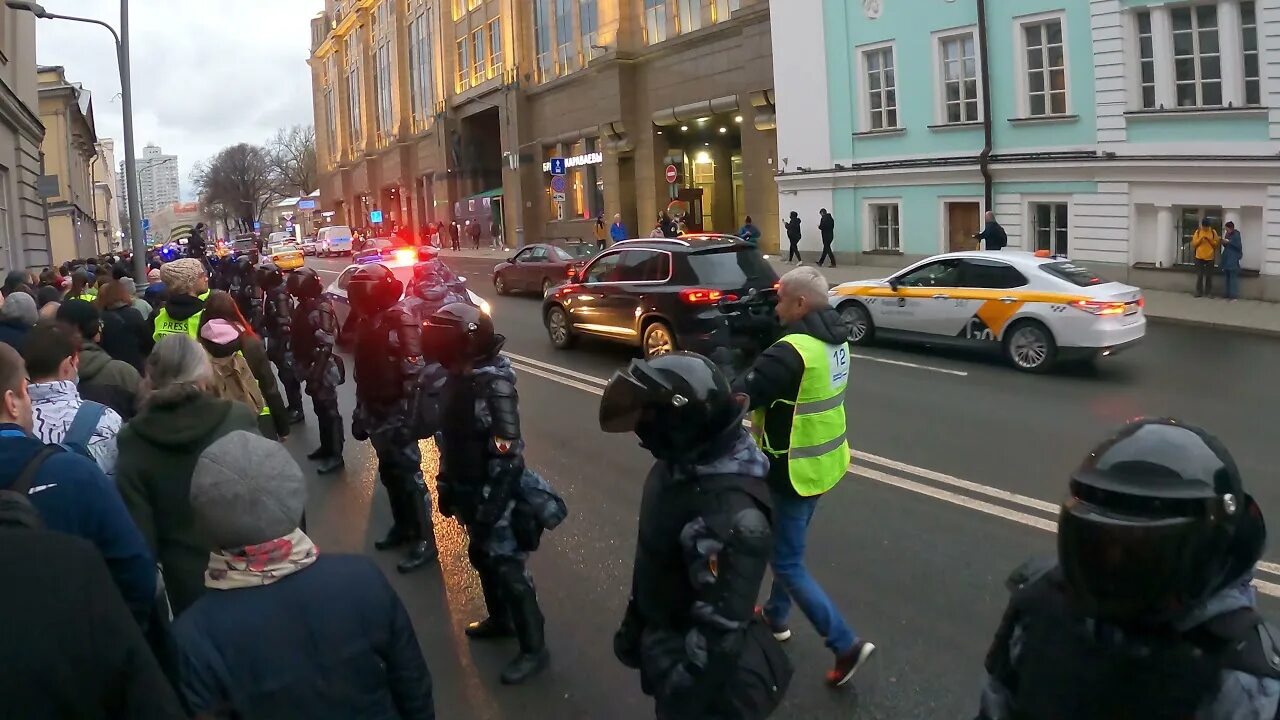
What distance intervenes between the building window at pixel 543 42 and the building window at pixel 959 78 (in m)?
23.8

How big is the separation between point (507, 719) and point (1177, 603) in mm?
3247

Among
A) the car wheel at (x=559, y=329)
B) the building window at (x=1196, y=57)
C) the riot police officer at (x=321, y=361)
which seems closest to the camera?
the riot police officer at (x=321, y=361)

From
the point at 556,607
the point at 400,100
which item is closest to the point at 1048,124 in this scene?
the point at 556,607

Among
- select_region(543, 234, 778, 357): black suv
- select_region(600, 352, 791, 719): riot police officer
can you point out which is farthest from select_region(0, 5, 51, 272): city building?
select_region(600, 352, 791, 719): riot police officer

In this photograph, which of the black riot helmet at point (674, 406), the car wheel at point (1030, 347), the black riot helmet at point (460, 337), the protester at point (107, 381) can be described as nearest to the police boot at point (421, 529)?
the protester at point (107, 381)

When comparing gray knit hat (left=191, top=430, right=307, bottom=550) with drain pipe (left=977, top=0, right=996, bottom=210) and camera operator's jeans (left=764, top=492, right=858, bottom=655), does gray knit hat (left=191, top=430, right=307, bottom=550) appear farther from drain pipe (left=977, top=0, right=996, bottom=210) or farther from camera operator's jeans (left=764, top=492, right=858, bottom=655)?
drain pipe (left=977, top=0, right=996, bottom=210)

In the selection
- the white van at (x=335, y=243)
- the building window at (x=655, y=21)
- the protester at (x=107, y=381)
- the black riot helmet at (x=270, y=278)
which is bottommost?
the protester at (x=107, y=381)

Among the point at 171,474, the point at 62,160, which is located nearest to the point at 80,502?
the point at 171,474

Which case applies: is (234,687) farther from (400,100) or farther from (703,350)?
(400,100)

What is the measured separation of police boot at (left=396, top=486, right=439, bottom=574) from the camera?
A: 6.25m

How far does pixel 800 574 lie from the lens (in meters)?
4.36

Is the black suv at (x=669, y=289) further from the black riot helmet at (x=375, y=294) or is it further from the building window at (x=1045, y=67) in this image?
the building window at (x=1045, y=67)

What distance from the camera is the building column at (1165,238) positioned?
19312mm

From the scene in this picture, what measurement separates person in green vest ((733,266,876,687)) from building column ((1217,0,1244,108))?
17.6 meters
